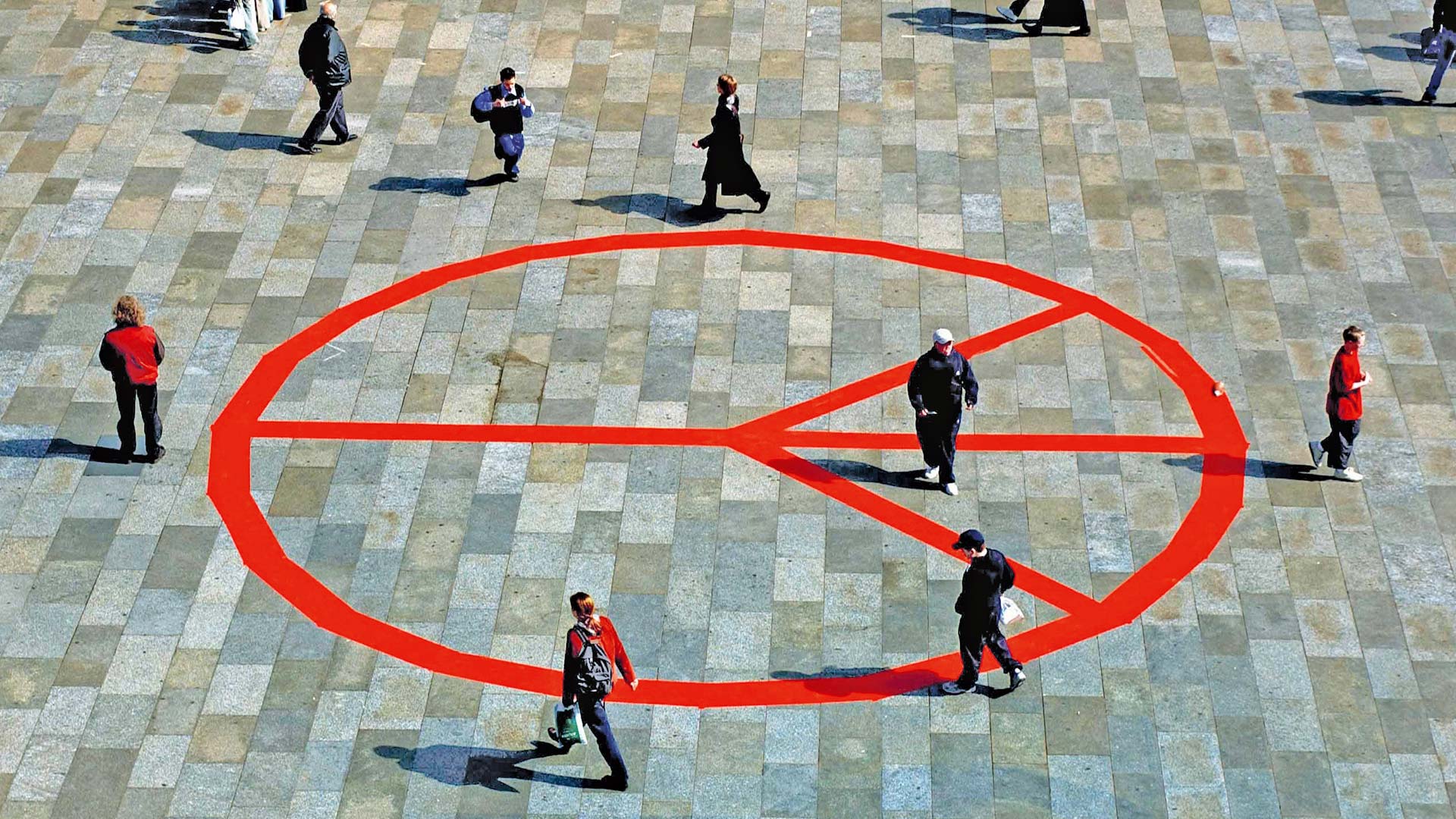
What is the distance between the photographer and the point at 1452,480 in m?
17.3

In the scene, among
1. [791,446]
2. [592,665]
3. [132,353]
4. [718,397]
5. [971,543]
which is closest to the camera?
[592,665]

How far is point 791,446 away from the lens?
17.8 meters

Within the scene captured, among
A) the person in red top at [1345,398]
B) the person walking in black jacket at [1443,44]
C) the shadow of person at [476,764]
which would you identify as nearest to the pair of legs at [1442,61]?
the person walking in black jacket at [1443,44]

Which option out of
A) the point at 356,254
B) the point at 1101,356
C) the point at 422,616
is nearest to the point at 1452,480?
the point at 1101,356

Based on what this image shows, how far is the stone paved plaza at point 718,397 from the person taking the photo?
14.8 m

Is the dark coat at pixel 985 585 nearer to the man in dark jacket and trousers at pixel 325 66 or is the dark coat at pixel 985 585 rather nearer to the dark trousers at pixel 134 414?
the dark trousers at pixel 134 414

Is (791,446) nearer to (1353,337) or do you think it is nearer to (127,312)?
(1353,337)

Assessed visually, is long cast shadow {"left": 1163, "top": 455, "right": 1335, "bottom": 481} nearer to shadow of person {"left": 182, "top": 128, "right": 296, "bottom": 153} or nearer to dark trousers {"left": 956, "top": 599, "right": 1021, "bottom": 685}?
dark trousers {"left": 956, "top": 599, "right": 1021, "bottom": 685}

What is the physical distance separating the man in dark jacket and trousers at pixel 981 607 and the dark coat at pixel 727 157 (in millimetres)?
6891

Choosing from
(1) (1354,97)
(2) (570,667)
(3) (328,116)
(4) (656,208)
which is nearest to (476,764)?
(2) (570,667)

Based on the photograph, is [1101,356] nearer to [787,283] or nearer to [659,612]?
[787,283]

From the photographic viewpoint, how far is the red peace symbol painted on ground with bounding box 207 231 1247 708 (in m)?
15.4

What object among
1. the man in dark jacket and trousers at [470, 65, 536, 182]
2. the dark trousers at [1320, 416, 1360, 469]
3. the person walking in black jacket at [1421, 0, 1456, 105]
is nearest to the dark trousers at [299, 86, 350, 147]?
the man in dark jacket and trousers at [470, 65, 536, 182]

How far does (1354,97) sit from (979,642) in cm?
1134
